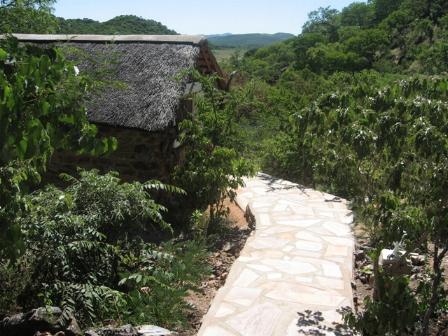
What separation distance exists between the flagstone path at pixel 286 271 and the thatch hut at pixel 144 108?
1.79 m

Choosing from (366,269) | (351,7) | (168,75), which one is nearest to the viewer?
(366,269)

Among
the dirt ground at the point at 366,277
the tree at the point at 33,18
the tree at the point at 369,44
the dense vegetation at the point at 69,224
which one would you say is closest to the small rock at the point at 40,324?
the dense vegetation at the point at 69,224

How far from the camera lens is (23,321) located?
12.4 feet

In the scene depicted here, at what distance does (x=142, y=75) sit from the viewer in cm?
811

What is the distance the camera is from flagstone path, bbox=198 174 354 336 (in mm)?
4230

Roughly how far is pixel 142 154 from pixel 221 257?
250 centimetres

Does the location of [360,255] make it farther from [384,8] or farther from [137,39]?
[384,8]

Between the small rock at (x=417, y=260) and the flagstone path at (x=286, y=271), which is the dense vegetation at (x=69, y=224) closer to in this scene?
the flagstone path at (x=286, y=271)

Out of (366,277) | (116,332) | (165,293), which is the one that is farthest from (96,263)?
(366,277)

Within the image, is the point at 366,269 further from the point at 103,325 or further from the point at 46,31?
the point at 46,31

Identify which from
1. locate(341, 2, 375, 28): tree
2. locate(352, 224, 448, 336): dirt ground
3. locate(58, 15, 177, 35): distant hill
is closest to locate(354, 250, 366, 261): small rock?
locate(352, 224, 448, 336): dirt ground

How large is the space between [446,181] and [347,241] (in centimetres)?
324

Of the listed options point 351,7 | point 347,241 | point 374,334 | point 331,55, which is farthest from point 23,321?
point 351,7

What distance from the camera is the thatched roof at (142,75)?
747 cm
